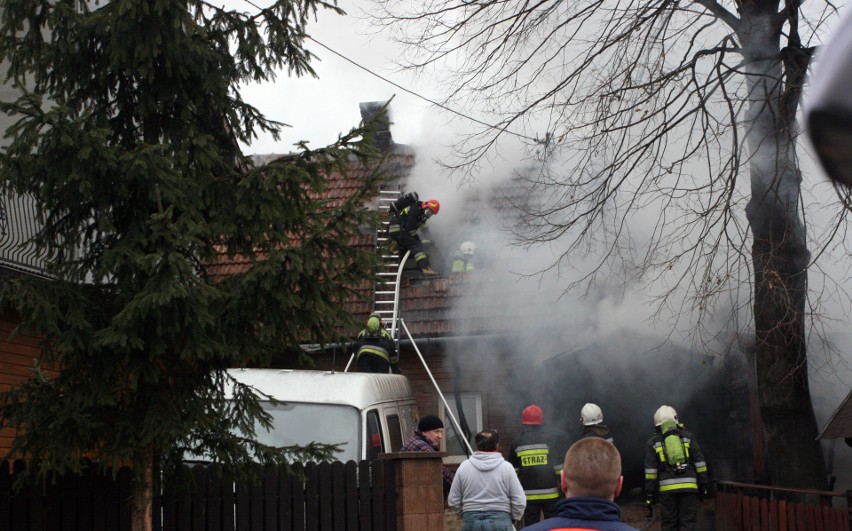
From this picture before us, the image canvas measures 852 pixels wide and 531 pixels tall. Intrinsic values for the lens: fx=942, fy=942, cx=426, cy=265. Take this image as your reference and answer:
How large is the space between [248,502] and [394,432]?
2.49 m

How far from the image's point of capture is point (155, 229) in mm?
5387

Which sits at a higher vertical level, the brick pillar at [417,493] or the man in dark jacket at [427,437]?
the man in dark jacket at [427,437]

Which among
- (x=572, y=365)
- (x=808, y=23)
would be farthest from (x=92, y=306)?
(x=572, y=365)

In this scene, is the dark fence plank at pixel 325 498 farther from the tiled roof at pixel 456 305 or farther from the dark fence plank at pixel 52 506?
the tiled roof at pixel 456 305

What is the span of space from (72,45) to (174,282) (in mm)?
1743

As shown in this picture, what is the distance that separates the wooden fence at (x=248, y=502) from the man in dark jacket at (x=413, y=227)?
6.48 m

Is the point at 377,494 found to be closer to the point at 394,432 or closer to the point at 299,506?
the point at 299,506

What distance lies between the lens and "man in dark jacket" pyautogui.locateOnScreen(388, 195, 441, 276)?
13.7 m

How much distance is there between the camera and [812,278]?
39.2 feet

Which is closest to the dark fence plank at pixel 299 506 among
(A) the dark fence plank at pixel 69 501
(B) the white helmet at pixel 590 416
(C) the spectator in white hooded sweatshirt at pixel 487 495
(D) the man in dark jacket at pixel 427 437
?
(D) the man in dark jacket at pixel 427 437

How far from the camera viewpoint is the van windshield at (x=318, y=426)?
870 centimetres

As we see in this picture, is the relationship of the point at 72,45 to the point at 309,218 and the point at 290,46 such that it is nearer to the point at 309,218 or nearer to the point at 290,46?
the point at 290,46

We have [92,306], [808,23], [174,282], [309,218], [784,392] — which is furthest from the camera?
[784,392]

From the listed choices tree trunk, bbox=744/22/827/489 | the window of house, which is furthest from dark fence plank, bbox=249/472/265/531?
the window of house
